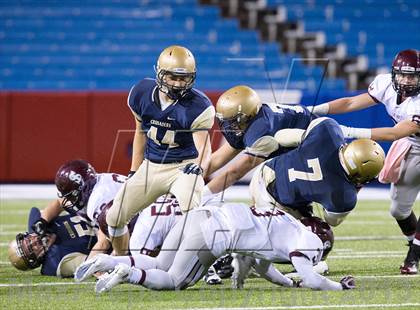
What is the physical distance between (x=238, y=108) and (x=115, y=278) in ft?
4.44

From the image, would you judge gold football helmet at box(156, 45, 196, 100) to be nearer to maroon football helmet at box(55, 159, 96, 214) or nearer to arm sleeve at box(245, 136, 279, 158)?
arm sleeve at box(245, 136, 279, 158)

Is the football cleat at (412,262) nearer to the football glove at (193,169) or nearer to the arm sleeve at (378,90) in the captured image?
the arm sleeve at (378,90)

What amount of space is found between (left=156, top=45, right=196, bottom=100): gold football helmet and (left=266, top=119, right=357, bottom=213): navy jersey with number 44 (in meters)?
0.74

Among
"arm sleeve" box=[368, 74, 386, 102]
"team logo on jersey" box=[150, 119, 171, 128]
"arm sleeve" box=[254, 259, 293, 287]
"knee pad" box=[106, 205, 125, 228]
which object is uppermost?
"arm sleeve" box=[368, 74, 386, 102]

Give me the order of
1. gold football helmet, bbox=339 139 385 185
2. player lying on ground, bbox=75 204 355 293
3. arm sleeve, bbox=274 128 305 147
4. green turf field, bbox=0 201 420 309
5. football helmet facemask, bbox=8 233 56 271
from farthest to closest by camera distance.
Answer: football helmet facemask, bbox=8 233 56 271 → arm sleeve, bbox=274 128 305 147 → gold football helmet, bbox=339 139 385 185 → player lying on ground, bbox=75 204 355 293 → green turf field, bbox=0 201 420 309

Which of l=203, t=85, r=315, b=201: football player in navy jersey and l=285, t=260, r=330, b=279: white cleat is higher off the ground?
l=203, t=85, r=315, b=201: football player in navy jersey

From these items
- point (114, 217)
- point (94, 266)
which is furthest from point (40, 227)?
point (94, 266)

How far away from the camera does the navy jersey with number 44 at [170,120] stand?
567 centimetres

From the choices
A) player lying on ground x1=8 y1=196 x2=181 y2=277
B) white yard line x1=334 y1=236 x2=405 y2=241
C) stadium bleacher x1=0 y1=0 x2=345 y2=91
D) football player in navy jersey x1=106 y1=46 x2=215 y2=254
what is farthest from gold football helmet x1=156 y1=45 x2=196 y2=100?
stadium bleacher x1=0 y1=0 x2=345 y2=91

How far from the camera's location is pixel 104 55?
14.2 meters

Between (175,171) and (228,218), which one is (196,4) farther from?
(228,218)

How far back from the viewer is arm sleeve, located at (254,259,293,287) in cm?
497

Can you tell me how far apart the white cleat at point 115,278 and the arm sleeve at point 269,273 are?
0.76 meters

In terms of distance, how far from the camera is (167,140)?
573 centimetres
